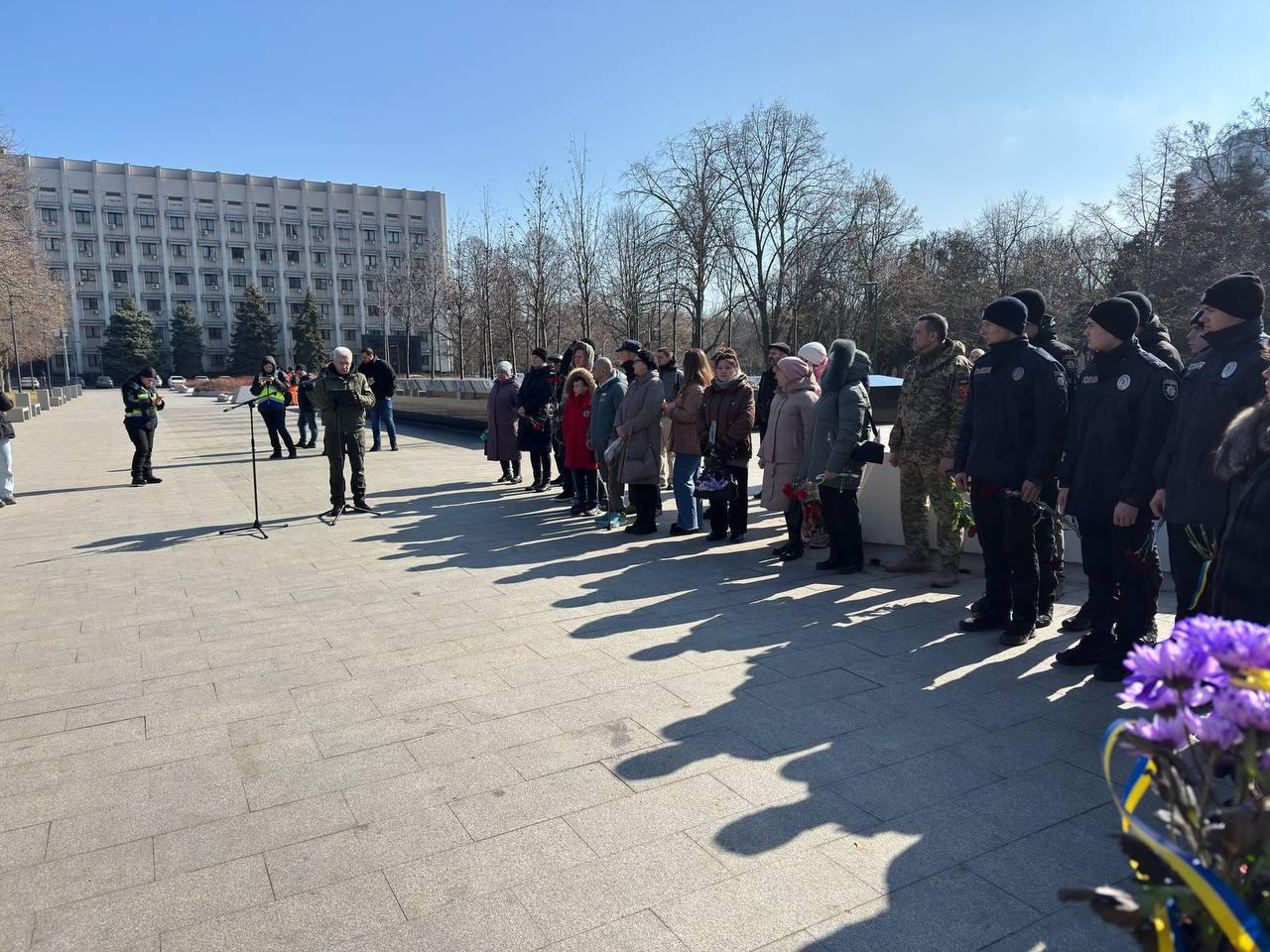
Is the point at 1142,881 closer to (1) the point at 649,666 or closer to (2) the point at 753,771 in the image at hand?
(2) the point at 753,771

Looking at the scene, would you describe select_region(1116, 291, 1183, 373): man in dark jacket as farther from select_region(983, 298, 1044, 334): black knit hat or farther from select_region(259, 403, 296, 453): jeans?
select_region(259, 403, 296, 453): jeans

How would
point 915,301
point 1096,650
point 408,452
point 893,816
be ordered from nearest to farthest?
point 893,816, point 1096,650, point 408,452, point 915,301

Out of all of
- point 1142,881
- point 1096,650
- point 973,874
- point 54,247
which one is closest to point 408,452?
point 1096,650

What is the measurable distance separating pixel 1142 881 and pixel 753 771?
217cm

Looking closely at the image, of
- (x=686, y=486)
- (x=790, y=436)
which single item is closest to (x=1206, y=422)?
(x=790, y=436)

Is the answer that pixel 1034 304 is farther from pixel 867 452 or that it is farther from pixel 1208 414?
pixel 1208 414

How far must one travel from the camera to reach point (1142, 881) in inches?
55.8

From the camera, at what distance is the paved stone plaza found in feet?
8.52

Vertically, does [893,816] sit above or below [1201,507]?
below

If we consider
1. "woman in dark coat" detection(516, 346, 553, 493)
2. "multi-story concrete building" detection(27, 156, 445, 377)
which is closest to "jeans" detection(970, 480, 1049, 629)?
"woman in dark coat" detection(516, 346, 553, 493)

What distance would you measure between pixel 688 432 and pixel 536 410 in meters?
3.53

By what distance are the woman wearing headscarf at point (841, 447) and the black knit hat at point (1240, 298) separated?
2.81 meters

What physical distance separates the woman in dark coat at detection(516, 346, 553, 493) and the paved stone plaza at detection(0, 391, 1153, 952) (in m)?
4.36

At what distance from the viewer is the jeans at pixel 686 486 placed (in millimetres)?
8398
